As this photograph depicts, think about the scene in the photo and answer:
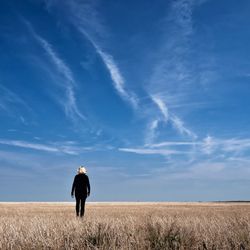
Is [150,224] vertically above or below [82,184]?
below

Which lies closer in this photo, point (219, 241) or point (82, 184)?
point (219, 241)

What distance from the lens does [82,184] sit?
17062 millimetres

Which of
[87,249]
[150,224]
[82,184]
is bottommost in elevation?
[87,249]

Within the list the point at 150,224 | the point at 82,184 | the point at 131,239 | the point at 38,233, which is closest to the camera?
the point at 131,239

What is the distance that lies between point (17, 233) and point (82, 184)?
27.9 feet

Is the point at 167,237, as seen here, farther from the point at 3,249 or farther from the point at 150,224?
the point at 3,249

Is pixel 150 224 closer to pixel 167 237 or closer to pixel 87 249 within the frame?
pixel 167 237

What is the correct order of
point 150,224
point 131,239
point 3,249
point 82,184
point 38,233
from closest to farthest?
point 3,249 < point 131,239 < point 38,233 < point 150,224 < point 82,184

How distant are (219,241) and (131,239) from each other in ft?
5.10

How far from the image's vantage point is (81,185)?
56.1 ft

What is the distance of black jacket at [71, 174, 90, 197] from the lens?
56.0ft

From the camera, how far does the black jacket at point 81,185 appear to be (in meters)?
17.1

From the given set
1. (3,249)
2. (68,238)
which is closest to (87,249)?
(68,238)

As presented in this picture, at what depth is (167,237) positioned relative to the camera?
8.10 metres
